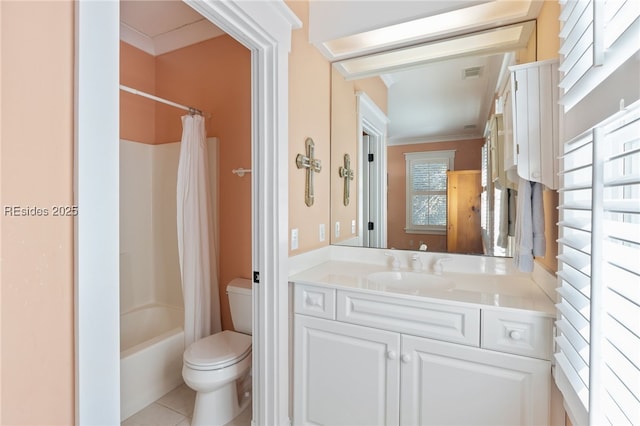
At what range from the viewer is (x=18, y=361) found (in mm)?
628

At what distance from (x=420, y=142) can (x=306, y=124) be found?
0.75 metres

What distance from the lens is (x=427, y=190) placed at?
6.26 ft

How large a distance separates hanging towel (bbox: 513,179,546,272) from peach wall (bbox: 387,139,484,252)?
22.9 inches

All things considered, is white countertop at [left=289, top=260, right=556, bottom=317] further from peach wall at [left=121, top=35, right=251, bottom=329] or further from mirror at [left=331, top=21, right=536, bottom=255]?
peach wall at [left=121, top=35, right=251, bottom=329]

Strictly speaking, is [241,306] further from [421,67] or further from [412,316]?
[421,67]

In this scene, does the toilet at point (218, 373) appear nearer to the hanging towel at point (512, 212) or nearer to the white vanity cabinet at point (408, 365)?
the white vanity cabinet at point (408, 365)

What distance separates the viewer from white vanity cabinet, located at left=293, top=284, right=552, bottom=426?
1145 mm

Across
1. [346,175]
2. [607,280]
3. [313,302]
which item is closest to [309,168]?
[346,175]

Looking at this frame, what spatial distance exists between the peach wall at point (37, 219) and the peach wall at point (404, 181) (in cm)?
165

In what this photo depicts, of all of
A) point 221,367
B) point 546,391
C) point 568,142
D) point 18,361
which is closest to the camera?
point 18,361

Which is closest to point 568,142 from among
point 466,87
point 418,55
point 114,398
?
point 466,87

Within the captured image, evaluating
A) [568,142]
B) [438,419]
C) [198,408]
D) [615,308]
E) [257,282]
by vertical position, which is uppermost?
[568,142]

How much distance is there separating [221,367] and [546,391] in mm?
1488

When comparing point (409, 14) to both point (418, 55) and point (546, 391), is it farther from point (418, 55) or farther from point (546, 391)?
point (546, 391)
